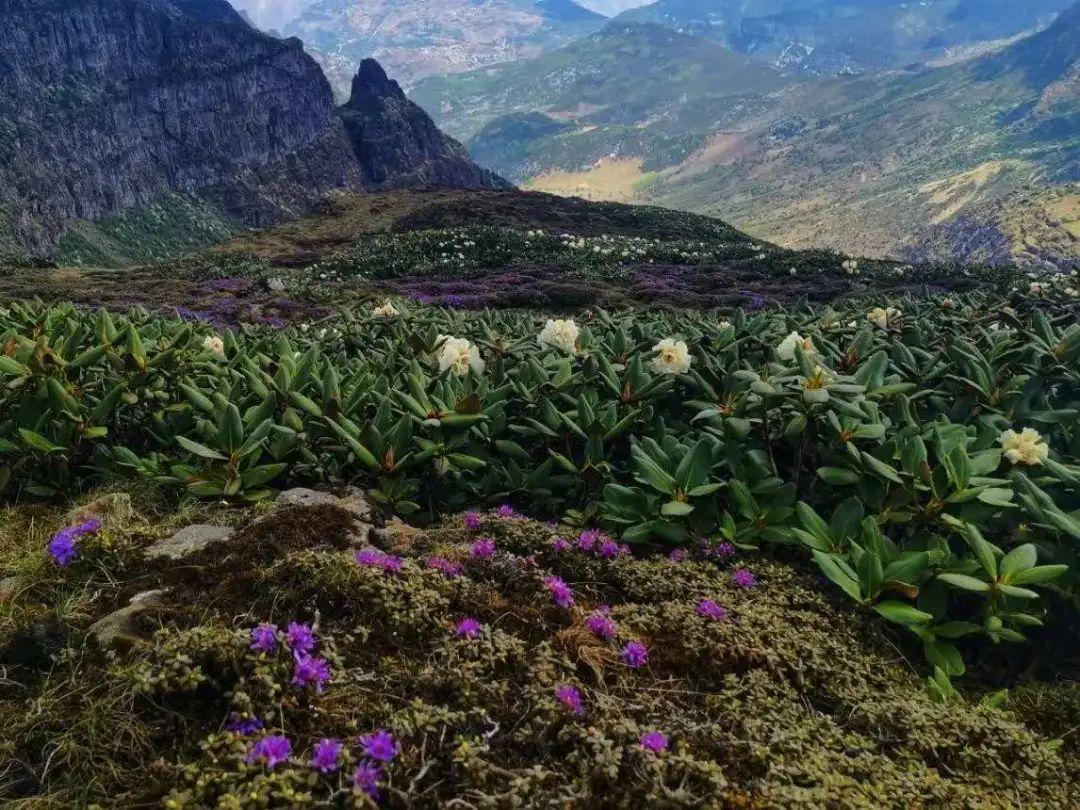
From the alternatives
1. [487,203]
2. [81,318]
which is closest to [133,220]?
[487,203]

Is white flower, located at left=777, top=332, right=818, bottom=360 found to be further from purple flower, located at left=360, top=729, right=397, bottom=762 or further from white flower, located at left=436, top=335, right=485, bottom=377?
purple flower, located at left=360, top=729, right=397, bottom=762

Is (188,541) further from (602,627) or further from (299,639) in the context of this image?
(602,627)

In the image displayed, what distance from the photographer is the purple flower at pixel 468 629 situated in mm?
2113

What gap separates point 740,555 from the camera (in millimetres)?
2873

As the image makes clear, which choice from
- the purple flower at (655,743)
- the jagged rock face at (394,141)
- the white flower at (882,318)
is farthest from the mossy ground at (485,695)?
the jagged rock face at (394,141)

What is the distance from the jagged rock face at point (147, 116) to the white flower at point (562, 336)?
68897 millimetres

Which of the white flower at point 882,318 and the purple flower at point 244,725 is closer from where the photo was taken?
the purple flower at point 244,725

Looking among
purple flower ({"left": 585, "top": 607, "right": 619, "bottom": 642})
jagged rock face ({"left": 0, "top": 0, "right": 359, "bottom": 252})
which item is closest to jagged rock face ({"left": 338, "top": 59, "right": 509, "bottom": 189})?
jagged rock face ({"left": 0, "top": 0, "right": 359, "bottom": 252})

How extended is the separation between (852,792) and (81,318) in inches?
221

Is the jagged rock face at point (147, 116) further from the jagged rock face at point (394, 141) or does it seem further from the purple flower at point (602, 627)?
the purple flower at point (602, 627)

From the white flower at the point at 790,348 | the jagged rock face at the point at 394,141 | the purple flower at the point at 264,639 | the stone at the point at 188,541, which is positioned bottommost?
the stone at the point at 188,541

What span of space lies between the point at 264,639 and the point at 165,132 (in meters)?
100

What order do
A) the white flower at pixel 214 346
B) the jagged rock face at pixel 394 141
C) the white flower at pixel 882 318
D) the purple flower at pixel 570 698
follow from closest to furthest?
the purple flower at pixel 570 698 → the white flower at pixel 214 346 → the white flower at pixel 882 318 → the jagged rock face at pixel 394 141

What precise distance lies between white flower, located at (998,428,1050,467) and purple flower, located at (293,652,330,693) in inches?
104
